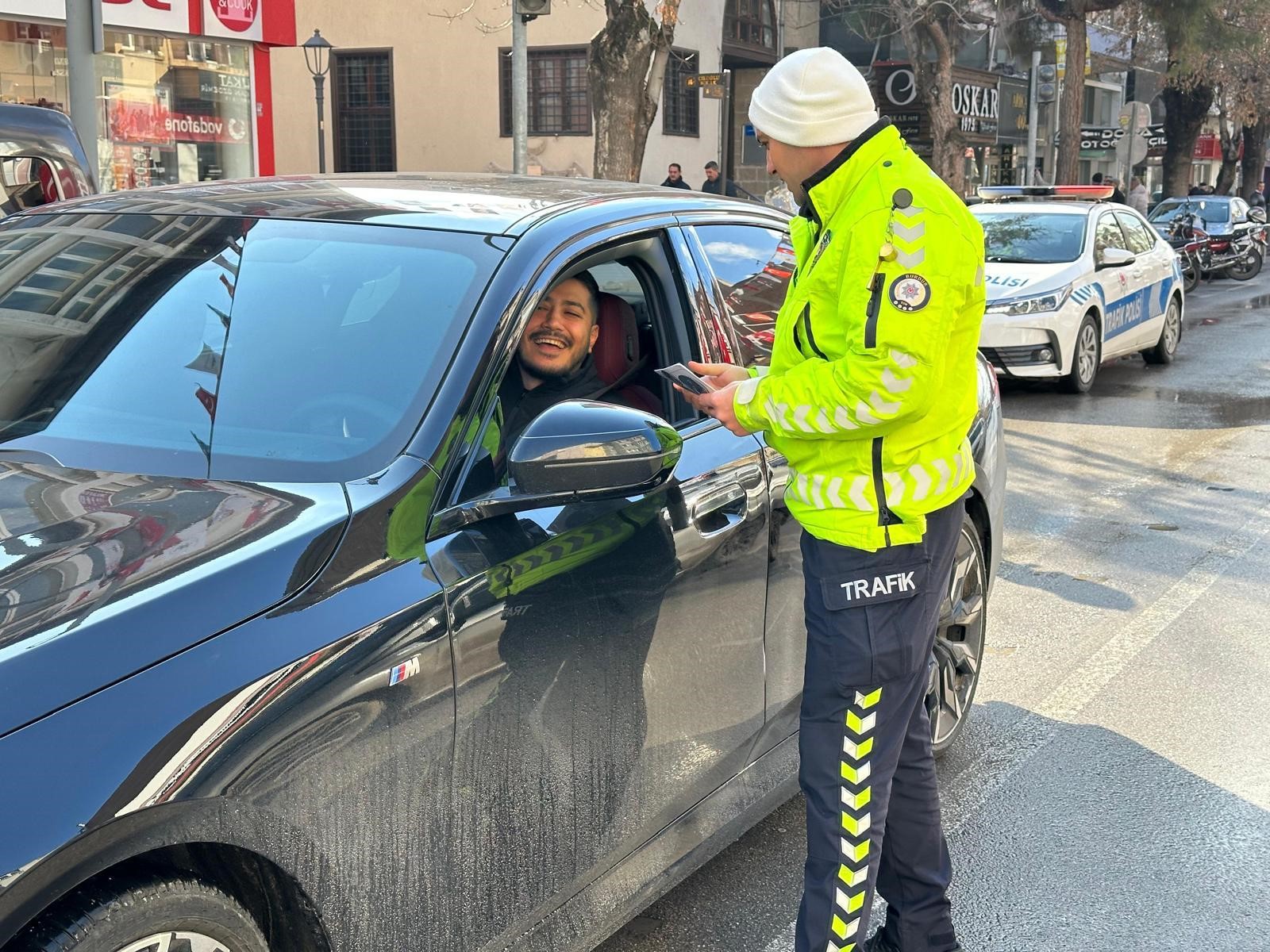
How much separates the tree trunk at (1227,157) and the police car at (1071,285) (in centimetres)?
3886

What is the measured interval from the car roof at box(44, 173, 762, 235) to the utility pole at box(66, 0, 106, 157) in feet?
13.2

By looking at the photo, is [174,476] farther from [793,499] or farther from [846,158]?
[846,158]

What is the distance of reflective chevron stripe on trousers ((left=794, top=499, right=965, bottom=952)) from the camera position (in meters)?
A: 2.69

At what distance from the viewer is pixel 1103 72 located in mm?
53062

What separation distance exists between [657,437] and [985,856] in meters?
1.89

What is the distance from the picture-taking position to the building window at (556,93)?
29.4 m

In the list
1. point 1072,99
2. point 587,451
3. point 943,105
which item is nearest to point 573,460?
point 587,451

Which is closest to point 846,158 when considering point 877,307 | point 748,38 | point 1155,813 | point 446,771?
point 877,307

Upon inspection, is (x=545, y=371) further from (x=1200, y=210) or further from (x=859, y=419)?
(x=1200, y=210)

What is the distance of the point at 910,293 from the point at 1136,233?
1292 centimetres

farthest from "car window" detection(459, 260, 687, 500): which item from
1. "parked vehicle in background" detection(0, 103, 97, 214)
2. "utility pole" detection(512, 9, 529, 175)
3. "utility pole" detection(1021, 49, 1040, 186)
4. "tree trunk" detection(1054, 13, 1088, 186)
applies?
"utility pole" detection(1021, 49, 1040, 186)

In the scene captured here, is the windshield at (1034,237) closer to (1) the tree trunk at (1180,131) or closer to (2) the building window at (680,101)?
(2) the building window at (680,101)

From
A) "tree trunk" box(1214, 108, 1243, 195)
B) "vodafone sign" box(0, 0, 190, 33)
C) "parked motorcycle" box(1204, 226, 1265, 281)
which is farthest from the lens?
"tree trunk" box(1214, 108, 1243, 195)

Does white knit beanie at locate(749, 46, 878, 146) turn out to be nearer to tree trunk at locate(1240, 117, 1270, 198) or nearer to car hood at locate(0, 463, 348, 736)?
car hood at locate(0, 463, 348, 736)
